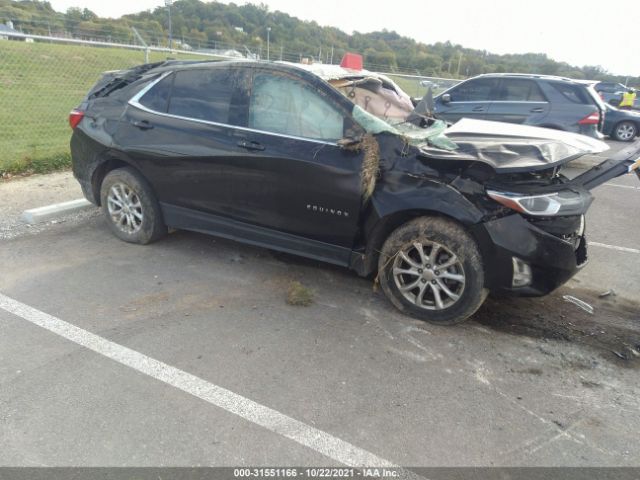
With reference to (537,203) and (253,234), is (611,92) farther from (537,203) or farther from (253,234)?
(253,234)

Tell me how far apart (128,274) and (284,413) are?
2332mm

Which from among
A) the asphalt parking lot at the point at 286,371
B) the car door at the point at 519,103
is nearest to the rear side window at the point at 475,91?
the car door at the point at 519,103

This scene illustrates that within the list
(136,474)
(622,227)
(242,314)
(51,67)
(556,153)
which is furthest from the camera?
(51,67)

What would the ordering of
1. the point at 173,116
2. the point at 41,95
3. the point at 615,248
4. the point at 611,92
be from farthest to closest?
the point at 611,92
the point at 41,95
the point at 615,248
the point at 173,116

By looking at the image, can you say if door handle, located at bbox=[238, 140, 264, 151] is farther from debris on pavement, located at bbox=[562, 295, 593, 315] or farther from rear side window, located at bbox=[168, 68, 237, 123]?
debris on pavement, located at bbox=[562, 295, 593, 315]

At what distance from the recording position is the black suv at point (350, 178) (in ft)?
11.2

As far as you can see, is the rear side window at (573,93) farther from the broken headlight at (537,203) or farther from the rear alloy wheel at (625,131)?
the rear alloy wheel at (625,131)

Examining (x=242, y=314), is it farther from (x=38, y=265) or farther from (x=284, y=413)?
(x=38, y=265)

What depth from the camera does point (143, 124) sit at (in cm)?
465

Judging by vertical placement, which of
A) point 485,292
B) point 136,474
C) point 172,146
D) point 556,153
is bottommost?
point 136,474

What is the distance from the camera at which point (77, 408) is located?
8.92 feet

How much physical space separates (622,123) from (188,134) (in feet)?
49.4

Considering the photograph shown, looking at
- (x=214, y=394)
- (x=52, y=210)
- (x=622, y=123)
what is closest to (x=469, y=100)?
(x=52, y=210)

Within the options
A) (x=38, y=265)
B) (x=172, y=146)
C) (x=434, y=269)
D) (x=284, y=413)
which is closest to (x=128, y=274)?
(x=38, y=265)
